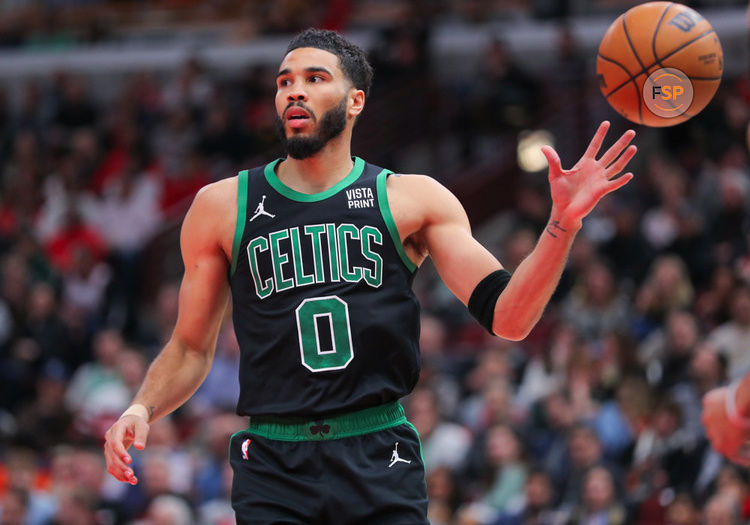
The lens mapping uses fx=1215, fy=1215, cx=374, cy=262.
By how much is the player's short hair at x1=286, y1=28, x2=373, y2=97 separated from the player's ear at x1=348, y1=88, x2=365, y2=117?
27mm

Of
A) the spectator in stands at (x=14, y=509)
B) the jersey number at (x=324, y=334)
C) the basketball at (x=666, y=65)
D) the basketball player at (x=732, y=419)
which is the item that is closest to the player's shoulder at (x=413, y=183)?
the jersey number at (x=324, y=334)

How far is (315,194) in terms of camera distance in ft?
16.1

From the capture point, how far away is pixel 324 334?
464 centimetres

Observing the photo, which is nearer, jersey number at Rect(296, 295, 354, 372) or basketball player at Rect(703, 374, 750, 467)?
basketball player at Rect(703, 374, 750, 467)

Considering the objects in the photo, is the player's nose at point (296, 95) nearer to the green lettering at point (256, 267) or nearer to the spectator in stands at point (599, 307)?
the green lettering at point (256, 267)

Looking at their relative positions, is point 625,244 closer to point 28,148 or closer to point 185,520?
point 185,520

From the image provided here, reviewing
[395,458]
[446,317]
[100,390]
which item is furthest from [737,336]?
[100,390]

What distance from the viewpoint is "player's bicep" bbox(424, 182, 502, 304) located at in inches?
184

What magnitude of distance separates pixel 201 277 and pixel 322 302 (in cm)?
57

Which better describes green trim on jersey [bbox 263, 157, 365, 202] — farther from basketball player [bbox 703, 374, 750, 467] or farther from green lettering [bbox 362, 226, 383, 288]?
basketball player [bbox 703, 374, 750, 467]

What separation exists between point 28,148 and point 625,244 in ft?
28.7

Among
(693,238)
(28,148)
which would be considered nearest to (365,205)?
(693,238)

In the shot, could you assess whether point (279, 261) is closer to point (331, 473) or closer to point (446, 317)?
point (331, 473)

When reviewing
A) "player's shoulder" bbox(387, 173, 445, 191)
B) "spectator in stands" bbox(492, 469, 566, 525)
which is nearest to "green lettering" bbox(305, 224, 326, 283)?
"player's shoulder" bbox(387, 173, 445, 191)
